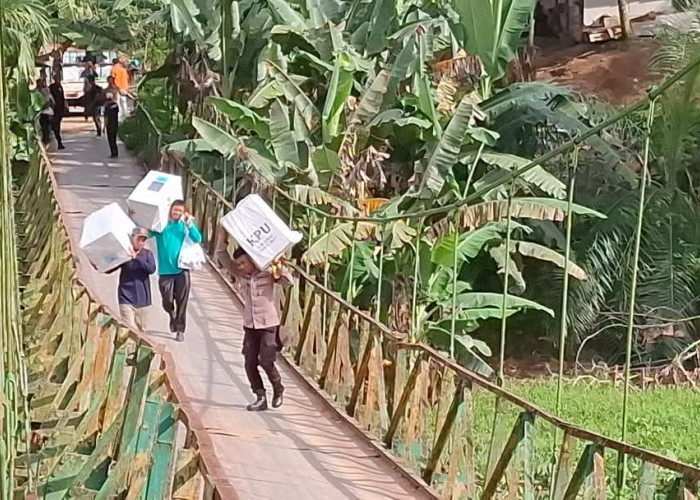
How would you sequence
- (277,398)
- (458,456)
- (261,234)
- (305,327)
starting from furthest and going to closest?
(305,327) → (277,398) → (261,234) → (458,456)

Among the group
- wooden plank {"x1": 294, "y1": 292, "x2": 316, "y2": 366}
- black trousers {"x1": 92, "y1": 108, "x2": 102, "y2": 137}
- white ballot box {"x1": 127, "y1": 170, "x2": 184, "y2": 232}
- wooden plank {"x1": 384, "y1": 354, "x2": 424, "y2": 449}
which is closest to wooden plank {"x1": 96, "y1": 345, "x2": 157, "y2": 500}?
wooden plank {"x1": 384, "y1": 354, "x2": 424, "y2": 449}

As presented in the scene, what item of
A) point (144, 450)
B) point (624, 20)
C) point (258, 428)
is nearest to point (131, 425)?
point (144, 450)

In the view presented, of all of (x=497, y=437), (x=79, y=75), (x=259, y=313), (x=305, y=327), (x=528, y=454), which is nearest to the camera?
(x=528, y=454)

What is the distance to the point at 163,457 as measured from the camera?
292cm

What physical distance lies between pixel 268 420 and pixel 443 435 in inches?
44.9

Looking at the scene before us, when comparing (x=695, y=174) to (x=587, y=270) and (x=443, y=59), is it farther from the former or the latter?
(x=443, y=59)

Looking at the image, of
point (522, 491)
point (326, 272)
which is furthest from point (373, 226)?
point (522, 491)

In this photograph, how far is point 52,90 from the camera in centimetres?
1461

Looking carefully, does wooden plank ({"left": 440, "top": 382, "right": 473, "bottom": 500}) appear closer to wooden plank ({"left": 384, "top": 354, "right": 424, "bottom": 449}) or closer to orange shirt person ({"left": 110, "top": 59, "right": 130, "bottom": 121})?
wooden plank ({"left": 384, "top": 354, "right": 424, "bottom": 449})

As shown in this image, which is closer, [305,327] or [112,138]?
[305,327]

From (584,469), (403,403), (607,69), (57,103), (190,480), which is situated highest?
(607,69)

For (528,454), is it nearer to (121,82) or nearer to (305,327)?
(305,327)

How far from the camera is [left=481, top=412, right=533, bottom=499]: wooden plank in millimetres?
3540

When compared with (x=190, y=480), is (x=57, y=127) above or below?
below
